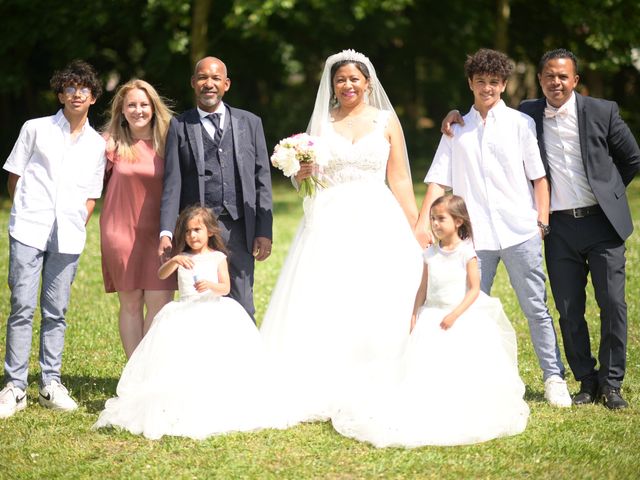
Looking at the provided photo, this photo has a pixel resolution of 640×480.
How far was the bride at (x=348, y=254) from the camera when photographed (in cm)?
666

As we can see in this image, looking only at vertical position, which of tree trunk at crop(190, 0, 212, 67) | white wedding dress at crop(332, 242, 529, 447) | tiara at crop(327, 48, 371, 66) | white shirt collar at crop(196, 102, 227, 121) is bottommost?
white wedding dress at crop(332, 242, 529, 447)

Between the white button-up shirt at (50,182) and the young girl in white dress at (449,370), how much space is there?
8.04 feet

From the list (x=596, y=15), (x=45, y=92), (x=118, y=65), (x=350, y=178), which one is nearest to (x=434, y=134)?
(x=596, y=15)

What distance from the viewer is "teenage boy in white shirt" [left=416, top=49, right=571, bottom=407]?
21.8 ft

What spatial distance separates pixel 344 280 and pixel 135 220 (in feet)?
5.44

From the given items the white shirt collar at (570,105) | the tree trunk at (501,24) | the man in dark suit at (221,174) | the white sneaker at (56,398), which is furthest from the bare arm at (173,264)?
the tree trunk at (501,24)

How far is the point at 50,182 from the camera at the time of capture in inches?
265

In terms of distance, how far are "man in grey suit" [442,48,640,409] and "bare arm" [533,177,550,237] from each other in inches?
5.0

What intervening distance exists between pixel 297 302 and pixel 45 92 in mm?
23920

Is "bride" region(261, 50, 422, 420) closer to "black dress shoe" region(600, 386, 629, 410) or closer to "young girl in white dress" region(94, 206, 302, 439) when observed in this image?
"young girl in white dress" region(94, 206, 302, 439)

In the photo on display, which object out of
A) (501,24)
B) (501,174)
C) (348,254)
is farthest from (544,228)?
(501,24)

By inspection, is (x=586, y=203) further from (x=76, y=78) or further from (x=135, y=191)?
(x=76, y=78)

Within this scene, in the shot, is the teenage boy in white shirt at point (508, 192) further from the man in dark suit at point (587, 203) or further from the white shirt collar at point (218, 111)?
the white shirt collar at point (218, 111)

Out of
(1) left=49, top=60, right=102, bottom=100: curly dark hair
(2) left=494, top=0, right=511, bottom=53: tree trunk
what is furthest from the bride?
(2) left=494, top=0, right=511, bottom=53: tree trunk
